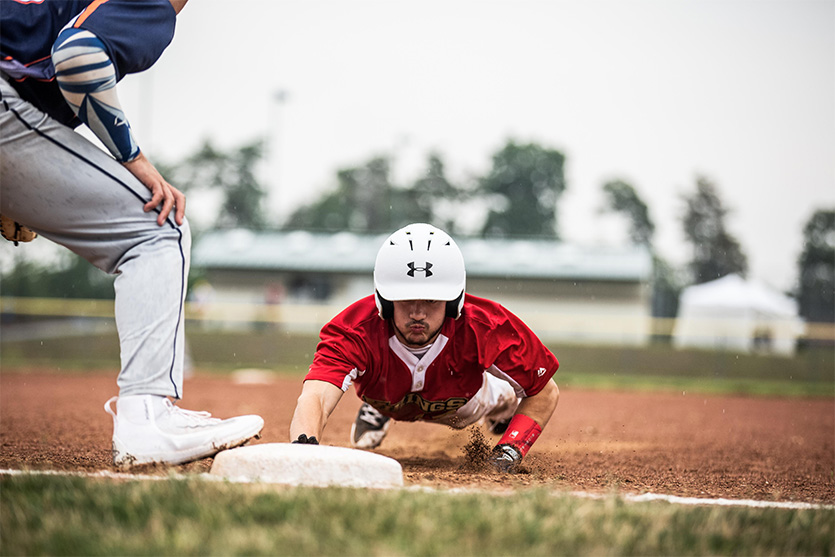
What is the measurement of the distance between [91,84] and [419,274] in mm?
1632

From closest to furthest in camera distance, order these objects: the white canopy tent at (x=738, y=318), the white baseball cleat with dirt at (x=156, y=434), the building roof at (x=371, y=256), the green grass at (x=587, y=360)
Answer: the white baseball cleat with dirt at (x=156, y=434), the green grass at (x=587, y=360), the white canopy tent at (x=738, y=318), the building roof at (x=371, y=256)

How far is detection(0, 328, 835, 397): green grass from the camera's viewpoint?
17.5 metres

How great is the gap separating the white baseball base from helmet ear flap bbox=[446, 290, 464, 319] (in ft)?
3.69

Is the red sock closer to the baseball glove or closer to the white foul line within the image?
the white foul line

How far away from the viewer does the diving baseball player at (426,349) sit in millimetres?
3605

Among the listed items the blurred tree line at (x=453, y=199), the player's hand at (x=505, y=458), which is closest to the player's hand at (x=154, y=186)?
the player's hand at (x=505, y=458)

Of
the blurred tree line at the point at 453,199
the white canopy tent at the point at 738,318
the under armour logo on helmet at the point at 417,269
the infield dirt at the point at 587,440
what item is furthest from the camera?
the blurred tree line at the point at 453,199

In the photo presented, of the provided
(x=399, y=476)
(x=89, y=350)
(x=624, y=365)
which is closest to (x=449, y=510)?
(x=399, y=476)

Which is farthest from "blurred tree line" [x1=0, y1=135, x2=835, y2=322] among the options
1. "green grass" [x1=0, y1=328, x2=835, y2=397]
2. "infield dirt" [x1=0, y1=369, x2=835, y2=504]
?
"infield dirt" [x1=0, y1=369, x2=835, y2=504]

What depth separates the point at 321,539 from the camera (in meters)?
1.88

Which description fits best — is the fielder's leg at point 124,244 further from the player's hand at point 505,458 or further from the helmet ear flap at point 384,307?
the player's hand at point 505,458

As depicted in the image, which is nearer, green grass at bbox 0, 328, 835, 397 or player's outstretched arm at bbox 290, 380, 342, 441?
player's outstretched arm at bbox 290, 380, 342, 441

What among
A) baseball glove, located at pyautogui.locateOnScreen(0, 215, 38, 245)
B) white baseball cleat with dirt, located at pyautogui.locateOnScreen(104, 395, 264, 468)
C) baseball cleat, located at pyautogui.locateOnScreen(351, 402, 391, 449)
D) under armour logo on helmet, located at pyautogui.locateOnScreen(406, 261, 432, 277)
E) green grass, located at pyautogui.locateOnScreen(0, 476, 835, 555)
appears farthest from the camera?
baseball cleat, located at pyautogui.locateOnScreen(351, 402, 391, 449)

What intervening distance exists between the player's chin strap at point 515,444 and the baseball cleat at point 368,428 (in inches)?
58.1
